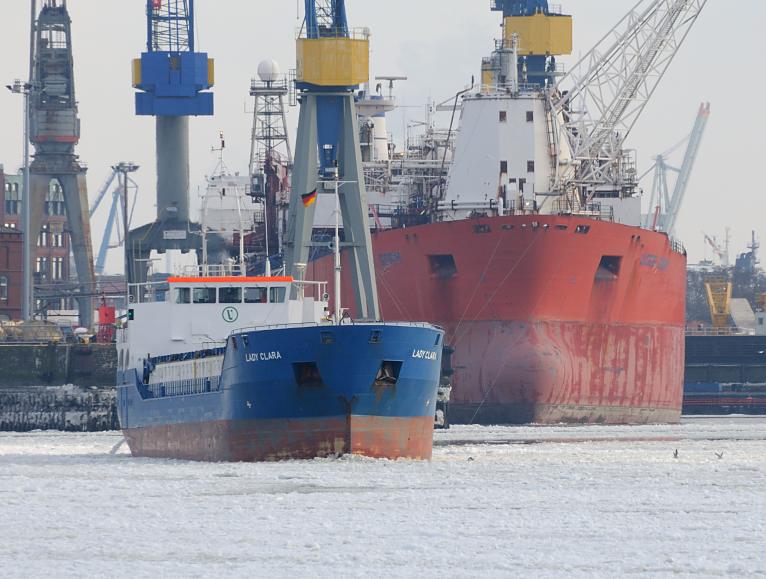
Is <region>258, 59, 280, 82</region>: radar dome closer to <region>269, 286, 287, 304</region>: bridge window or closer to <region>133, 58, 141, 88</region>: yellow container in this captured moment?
<region>133, 58, 141, 88</region>: yellow container

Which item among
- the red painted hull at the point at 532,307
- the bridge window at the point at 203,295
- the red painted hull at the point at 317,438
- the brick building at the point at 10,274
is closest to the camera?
the red painted hull at the point at 317,438

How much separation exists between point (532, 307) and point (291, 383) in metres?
24.1

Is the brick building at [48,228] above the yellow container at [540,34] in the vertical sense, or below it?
below

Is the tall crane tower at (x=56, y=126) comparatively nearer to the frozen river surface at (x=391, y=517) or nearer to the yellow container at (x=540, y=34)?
the yellow container at (x=540, y=34)

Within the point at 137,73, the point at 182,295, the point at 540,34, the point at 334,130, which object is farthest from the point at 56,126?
the point at 182,295

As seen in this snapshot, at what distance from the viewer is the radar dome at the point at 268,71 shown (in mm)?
78625

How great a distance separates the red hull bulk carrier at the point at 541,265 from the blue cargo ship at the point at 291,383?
1896 cm

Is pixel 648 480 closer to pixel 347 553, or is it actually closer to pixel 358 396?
pixel 358 396

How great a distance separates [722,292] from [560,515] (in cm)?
9413

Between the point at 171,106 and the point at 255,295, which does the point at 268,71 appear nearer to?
the point at 171,106

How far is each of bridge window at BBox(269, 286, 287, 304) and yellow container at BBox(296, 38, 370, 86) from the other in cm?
1626

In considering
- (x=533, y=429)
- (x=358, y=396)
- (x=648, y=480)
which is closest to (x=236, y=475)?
(x=358, y=396)

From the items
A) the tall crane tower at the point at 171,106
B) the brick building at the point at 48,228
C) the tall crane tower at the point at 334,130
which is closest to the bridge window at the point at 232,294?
the tall crane tower at the point at 334,130

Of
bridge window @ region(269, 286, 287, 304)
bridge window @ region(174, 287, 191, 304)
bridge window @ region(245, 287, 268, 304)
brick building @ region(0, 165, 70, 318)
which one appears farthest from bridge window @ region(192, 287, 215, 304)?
brick building @ region(0, 165, 70, 318)
